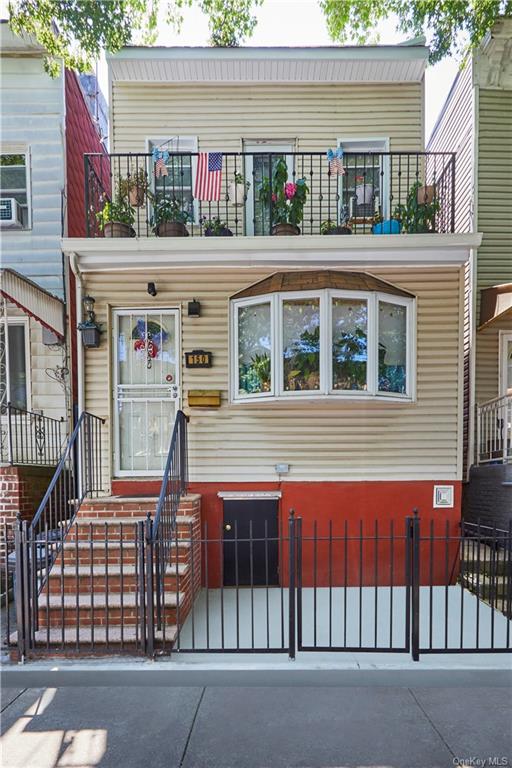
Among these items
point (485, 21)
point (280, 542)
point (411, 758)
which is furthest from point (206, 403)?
point (485, 21)

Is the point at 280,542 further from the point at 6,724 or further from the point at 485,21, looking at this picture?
the point at 485,21

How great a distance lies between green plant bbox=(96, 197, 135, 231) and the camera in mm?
5938

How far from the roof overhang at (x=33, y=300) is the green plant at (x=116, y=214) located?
128 cm

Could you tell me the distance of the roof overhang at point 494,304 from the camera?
6.79 metres

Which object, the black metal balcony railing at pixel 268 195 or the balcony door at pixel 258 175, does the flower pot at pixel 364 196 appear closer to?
the black metal balcony railing at pixel 268 195

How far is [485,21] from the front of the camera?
23.1ft

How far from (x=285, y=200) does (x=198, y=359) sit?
2.48 m

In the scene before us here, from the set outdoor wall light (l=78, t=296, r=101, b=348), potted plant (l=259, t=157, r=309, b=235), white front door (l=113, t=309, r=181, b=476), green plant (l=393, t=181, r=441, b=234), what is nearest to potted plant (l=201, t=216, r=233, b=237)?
potted plant (l=259, t=157, r=309, b=235)

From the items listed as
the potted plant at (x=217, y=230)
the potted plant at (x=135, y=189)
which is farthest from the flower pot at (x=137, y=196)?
the potted plant at (x=217, y=230)

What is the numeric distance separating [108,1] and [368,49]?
428 cm

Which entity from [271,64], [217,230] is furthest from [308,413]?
[271,64]

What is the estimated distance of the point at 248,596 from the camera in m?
5.55

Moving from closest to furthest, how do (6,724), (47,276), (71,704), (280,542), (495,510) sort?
(6,724), (71,704), (280,542), (495,510), (47,276)

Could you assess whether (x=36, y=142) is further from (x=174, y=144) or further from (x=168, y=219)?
(x=168, y=219)
